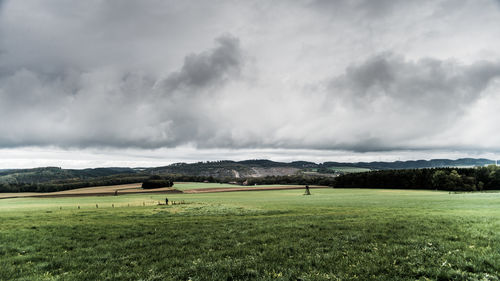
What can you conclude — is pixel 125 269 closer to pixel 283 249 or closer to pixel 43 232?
pixel 283 249

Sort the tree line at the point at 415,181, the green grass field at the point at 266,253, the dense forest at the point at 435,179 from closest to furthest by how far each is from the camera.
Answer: the green grass field at the point at 266,253
the dense forest at the point at 435,179
the tree line at the point at 415,181

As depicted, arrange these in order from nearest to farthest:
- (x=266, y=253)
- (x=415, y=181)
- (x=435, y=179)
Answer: (x=266, y=253) → (x=435, y=179) → (x=415, y=181)

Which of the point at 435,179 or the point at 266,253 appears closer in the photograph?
the point at 266,253

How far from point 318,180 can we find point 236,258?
164096 millimetres

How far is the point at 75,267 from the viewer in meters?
11.3

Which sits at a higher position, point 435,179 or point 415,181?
point 435,179

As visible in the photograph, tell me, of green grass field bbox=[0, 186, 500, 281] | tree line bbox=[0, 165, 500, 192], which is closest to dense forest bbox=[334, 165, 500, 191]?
tree line bbox=[0, 165, 500, 192]

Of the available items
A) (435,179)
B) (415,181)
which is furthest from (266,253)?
(415,181)

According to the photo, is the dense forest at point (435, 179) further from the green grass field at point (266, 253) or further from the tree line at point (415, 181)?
the green grass field at point (266, 253)

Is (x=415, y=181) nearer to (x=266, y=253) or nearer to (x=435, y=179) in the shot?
(x=435, y=179)

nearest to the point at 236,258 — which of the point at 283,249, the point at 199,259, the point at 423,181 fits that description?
Answer: the point at 199,259

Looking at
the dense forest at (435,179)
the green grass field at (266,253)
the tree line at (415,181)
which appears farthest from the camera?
the tree line at (415,181)

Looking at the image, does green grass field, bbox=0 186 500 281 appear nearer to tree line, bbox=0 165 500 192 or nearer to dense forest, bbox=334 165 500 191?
dense forest, bbox=334 165 500 191

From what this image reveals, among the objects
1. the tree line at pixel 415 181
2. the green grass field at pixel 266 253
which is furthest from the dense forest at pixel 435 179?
the green grass field at pixel 266 253
